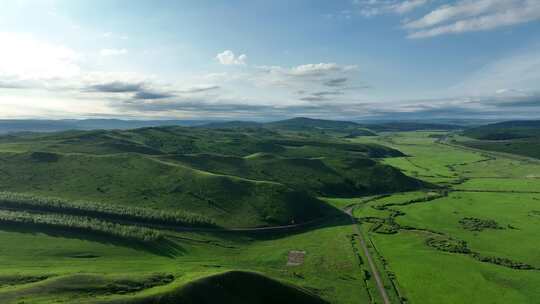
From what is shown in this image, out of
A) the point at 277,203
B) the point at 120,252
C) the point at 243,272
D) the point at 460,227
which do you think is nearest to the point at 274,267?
the point at 243,272

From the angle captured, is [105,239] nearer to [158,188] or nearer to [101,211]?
[101,211]

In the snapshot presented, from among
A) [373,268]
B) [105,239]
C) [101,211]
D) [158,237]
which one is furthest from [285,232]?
[101,211]

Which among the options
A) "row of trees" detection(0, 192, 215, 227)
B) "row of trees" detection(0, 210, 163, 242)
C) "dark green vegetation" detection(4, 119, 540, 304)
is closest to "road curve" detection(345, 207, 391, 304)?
"dark green vegetation" detection(4, 119, 540, 304)

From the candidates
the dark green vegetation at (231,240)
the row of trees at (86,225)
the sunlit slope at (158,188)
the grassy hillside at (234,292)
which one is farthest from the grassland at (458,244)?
the row of trees at (86,225)

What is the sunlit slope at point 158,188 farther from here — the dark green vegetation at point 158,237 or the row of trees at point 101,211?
the row of trees at point 101,211

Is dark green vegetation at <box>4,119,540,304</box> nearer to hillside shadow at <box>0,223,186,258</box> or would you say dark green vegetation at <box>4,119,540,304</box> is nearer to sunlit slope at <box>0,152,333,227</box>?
hillside shadow at <box>0,223,186,258</box>
